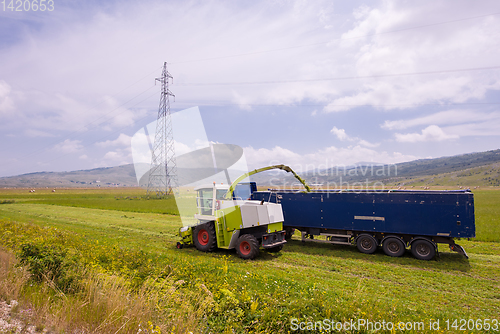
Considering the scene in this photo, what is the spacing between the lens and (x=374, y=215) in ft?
41.8

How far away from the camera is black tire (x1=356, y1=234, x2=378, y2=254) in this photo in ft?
41.4

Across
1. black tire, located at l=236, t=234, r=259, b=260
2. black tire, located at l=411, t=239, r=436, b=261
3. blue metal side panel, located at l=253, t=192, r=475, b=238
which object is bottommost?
black tire, located at l=411, t=239, r=436, b=261

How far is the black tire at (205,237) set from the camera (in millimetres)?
12406

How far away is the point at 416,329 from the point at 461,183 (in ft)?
671

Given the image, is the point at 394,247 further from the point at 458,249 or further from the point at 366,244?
the point at 458,249

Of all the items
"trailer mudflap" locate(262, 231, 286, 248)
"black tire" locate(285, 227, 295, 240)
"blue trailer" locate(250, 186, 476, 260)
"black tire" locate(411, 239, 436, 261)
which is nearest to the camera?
"blue trailer" locate(250, 186, 476, 260)

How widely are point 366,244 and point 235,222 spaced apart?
20.3ft

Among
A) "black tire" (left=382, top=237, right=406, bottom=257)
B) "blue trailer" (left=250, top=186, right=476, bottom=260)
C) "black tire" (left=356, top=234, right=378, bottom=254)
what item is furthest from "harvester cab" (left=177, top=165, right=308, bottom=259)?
"black tire" (left=382, top=237, right=406, bottom=257)

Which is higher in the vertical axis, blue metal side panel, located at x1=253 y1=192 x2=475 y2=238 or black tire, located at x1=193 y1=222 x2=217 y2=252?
blue metal side panel, located at x1=253 y1=192 x2=475 y2=238

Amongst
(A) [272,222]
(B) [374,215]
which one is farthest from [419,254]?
(A) [272,222]

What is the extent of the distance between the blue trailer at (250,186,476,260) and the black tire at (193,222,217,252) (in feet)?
10.8

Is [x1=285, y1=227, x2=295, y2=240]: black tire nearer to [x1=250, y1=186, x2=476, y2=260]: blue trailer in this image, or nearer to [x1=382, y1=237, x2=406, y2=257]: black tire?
[x1=250, y1=186, x2=476, y2=260]: blue trailer

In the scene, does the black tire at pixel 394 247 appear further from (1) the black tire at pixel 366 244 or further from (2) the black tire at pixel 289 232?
(2) the black tire at pixel 289 232

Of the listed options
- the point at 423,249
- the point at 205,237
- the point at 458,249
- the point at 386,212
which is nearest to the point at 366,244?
the point at 386,212
